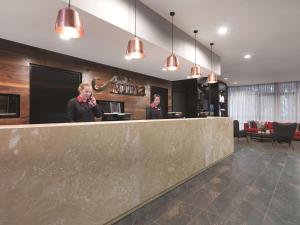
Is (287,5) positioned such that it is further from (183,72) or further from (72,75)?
(72,75)

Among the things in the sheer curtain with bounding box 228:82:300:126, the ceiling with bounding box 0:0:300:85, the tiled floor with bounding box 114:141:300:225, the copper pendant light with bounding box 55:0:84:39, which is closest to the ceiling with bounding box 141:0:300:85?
the ceiling with bounding box 0:0:300:85

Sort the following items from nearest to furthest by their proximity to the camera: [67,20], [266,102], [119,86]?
[67,20]
[119,86]
[266,102]

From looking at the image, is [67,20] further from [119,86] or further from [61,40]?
[119,86]

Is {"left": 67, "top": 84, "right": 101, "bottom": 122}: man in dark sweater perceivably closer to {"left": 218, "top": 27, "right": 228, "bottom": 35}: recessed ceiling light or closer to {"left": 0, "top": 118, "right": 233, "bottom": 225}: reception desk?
{"left": 0, "top": 118, "right": 233, "bottom": 225}: reception desk

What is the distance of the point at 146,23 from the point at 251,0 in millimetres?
1601

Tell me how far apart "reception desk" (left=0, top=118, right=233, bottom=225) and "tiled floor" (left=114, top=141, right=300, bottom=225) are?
0.71 ft

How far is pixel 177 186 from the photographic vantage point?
114 inches

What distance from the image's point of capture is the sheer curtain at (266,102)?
31.5ft

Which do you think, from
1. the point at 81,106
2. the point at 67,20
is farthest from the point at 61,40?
the point at 67,20

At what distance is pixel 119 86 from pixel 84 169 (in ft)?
10.5

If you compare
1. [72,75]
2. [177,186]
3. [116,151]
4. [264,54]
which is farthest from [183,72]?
[116,151]

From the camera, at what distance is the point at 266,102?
33.7 ft

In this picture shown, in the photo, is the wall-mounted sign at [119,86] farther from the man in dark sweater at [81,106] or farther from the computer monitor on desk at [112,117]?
the computer monitor on desk at [112,117]

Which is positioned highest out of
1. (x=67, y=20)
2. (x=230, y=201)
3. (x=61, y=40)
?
(x=61, y=40)
